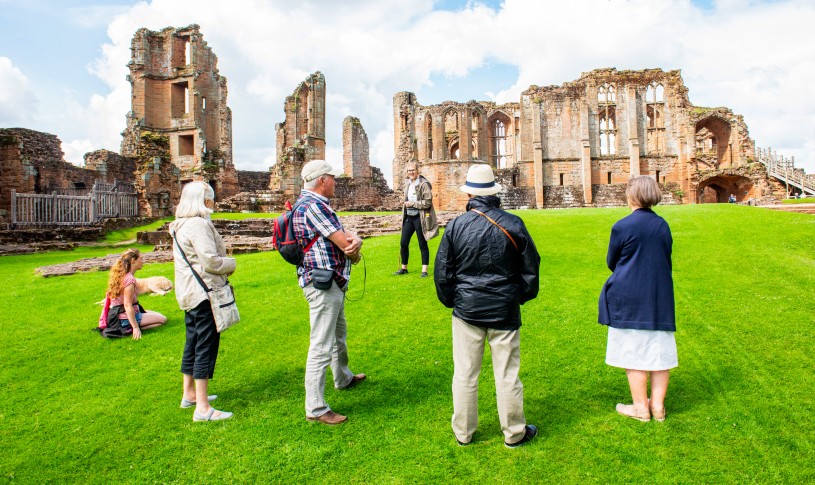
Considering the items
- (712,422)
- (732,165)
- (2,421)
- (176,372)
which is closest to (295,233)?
(176,372)

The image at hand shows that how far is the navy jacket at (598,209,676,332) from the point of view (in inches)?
163

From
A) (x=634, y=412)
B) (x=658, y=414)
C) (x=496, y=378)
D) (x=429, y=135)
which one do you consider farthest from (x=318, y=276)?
(x=429, y=135)

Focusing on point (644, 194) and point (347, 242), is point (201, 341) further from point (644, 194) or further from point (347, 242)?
point (644, 194)

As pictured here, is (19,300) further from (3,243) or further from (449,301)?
(3,243)

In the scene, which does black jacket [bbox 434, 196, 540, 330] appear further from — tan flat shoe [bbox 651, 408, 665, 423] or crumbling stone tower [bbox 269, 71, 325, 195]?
crumbling stone tower [bbox 269, 71, 325, 195]

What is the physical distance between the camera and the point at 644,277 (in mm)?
4168

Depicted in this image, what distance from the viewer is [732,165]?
43219 mm

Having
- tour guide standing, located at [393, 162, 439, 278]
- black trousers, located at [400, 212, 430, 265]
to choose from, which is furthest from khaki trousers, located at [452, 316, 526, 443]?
black trousers, located at [400, 212, 430, 265]

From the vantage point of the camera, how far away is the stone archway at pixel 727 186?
4178cm

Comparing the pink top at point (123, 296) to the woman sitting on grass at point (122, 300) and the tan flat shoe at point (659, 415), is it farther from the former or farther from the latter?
the tan flat shoe at point (659, 415)

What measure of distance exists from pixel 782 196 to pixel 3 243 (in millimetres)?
48453

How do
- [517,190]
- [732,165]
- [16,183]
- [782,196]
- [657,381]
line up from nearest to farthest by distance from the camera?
[657,381] → [16,183] → [782,196] → [732,165] → [517,190]

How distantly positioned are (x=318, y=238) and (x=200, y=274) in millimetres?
1108

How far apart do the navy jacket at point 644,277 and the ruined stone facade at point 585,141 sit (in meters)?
41.4
